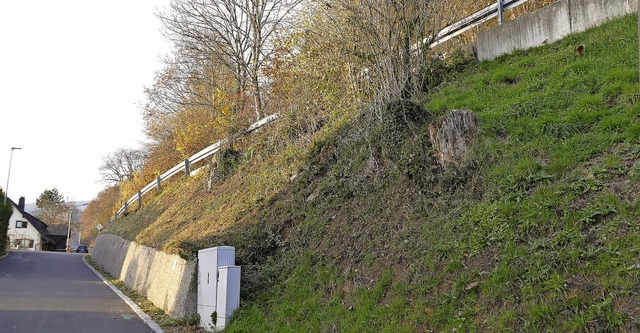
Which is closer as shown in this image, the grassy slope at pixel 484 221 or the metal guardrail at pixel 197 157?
the grassy slope at pixel 484 221

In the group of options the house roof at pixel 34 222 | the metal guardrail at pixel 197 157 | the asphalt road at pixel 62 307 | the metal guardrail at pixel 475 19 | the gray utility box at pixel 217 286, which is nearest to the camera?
the gray utility box at pixel 217 286

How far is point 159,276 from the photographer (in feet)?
43.7

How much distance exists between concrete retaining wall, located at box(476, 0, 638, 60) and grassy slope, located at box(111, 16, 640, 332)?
0.31m

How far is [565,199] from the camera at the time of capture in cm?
543

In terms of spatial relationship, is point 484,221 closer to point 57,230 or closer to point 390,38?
point 390,38

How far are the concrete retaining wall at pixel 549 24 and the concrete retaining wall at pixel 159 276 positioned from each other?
7756mm

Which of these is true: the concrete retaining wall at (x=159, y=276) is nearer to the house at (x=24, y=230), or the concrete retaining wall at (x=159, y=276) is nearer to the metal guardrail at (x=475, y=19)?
the metal guardrail at (x=475, y=19)

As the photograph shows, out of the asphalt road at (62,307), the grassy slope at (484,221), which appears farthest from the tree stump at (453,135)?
the asphalt road at (62,307)

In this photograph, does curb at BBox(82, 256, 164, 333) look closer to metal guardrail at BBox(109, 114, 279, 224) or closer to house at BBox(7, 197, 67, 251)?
metal guardrail at BBox(109, 114, 279, 224)

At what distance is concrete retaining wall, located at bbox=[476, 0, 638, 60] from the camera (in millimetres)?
9406

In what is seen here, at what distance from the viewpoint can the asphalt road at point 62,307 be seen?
404 inches

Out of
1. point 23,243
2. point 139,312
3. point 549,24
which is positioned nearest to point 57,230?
point 23,243

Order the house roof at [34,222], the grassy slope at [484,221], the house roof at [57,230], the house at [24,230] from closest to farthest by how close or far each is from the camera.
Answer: the grassy slope at [484,221], the house at [24,230], the house roof at [34,222], the house roof at [57,230]

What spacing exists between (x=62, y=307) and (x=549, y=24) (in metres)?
12.5
